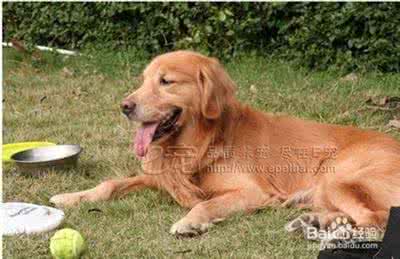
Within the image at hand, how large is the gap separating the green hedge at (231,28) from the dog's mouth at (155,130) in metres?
5.00

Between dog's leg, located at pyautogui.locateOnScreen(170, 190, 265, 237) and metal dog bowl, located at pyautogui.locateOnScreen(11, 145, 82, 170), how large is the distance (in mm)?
1509

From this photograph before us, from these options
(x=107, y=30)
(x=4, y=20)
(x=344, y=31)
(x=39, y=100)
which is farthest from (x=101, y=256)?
(x=4, y=20)

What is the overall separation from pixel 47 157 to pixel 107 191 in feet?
3.15

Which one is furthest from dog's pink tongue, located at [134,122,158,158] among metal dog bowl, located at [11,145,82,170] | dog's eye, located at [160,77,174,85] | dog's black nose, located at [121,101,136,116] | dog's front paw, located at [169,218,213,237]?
metal dog bowl, located at [11,145,82,170]

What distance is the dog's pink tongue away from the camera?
5.12 meters

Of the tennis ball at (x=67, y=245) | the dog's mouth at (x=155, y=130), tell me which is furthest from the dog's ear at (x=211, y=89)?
the tennis ball at (x=67, y=245)

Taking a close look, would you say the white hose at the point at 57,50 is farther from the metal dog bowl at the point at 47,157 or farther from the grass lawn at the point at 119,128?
→ the metal dog bowl at the point at 47,157

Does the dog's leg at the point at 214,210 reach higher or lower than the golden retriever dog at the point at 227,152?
lower

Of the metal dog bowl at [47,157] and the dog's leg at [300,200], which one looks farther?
the metal dog bowl at [47,157]

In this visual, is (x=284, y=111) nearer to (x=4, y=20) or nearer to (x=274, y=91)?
(x=274, y=91)

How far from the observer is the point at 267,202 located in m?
5.18

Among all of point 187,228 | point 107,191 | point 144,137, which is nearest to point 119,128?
point 107,191

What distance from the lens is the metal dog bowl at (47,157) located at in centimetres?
588

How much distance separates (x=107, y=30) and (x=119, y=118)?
4.07m
